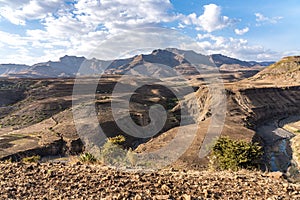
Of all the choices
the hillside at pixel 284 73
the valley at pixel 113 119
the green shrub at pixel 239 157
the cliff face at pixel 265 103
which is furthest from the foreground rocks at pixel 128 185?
the hillside at pixel 284 73

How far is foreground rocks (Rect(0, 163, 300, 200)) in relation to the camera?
8.41m

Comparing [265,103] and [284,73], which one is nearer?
[265,103]

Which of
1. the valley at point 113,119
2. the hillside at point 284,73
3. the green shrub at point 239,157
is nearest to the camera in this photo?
the green shrub at point 239,157

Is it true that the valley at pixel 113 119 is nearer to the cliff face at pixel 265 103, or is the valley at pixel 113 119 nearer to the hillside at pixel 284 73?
the cliff face at pixel 265 103

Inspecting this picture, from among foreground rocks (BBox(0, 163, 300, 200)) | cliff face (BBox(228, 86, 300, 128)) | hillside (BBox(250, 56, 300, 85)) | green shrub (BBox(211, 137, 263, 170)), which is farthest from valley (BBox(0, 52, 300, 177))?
foreground rocks (BBox(0, 163, 300, 200))

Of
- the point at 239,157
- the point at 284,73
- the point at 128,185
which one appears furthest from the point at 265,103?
the point at 128,185

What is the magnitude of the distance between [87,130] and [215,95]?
169 ft

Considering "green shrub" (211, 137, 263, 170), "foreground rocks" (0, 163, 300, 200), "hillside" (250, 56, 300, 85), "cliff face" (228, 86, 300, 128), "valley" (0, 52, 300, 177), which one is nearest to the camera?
"foreground rocks" (0, 163, 300, 200)

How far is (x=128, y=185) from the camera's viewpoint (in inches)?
357

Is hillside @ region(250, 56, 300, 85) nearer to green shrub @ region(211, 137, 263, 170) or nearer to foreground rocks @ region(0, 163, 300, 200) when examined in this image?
green shrub @ region(211, 137, 263, 170)

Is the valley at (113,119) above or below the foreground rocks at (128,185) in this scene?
below

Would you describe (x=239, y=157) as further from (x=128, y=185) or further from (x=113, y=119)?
(x=113, y=119)

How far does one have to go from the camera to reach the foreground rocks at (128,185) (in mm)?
8414

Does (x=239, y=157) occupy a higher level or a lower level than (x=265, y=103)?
lower
